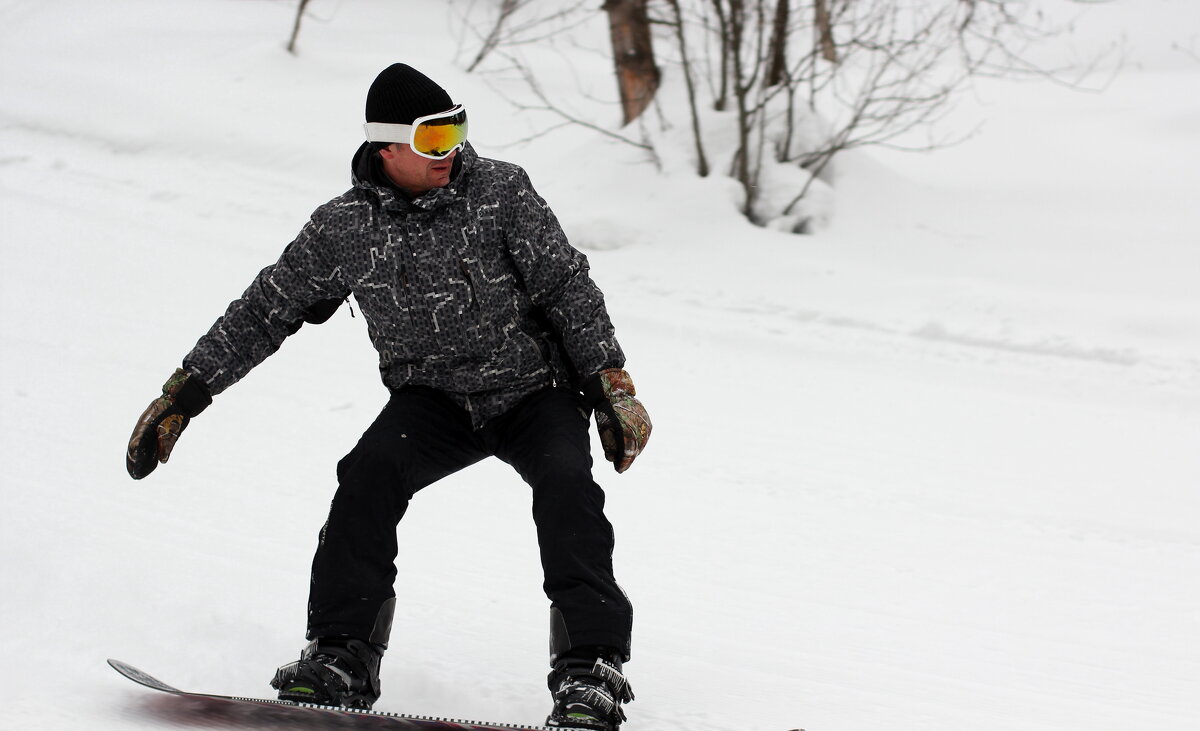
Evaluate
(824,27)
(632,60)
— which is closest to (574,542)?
(824,27)

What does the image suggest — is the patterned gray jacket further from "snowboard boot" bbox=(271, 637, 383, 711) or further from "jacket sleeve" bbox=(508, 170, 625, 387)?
"snowboard boot" bbox=(271, 637, 383, 711)

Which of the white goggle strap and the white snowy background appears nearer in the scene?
the white goggle strap

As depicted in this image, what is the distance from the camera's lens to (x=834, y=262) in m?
7.22

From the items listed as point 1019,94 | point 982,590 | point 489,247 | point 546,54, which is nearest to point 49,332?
point 489,247

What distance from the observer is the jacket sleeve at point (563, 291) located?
249 cm

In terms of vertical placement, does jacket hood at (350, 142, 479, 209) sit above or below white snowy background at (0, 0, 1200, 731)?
above

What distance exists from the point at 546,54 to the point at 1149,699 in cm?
1072

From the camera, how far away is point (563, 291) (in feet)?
8.26

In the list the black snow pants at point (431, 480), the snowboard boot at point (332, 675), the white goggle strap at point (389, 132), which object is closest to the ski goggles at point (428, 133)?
the white goggle strap at point (389, 132)

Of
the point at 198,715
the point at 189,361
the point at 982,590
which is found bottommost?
A: the point at 982,590

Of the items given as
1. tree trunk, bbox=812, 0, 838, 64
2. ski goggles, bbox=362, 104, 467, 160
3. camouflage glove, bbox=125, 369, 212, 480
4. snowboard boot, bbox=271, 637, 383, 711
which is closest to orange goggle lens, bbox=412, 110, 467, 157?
ski goggles, bbox=362, 104, 467, 160

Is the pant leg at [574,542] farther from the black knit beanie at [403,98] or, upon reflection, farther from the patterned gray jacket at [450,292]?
the black knit beanie at [403,98]

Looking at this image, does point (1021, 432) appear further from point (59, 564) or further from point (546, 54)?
point (546, 54)

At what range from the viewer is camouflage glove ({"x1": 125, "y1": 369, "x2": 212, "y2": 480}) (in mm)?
2484
